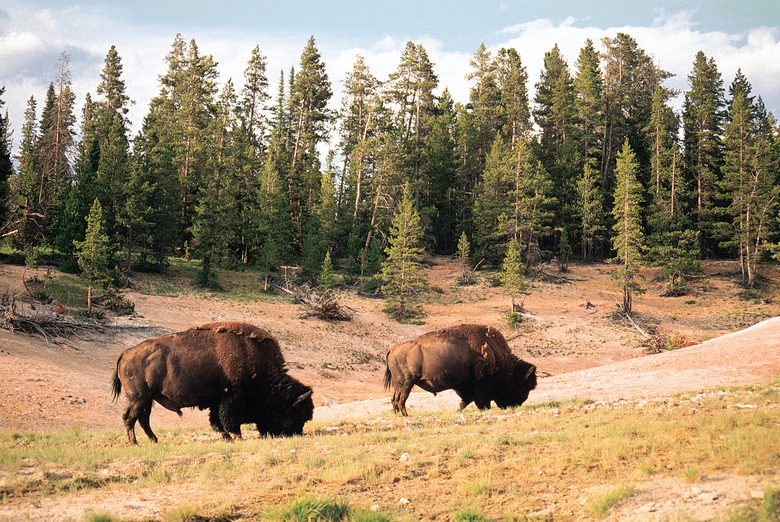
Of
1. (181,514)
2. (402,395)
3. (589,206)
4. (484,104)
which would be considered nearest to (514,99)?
(484,104)

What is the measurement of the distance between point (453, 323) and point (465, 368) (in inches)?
1119

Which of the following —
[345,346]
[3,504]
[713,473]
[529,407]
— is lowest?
[345,346]

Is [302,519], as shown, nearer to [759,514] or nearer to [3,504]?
[3,504]

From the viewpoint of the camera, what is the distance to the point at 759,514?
4.98 metres

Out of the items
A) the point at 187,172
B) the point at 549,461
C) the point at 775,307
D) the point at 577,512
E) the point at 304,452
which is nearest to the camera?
the point at 577,512

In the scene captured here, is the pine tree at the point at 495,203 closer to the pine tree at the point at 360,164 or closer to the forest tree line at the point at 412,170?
the forest tree line at the point at 412,170

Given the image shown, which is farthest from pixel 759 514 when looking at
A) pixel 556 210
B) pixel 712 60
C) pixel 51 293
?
pixel 712 60

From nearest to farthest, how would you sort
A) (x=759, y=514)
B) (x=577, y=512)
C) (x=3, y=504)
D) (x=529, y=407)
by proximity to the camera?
(x=759, y=514) < (x=577, y=512) < (x=3, y=504) < (x=529, y=407)

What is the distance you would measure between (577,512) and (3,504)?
6.83 meters

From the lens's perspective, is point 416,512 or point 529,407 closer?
point 416,512

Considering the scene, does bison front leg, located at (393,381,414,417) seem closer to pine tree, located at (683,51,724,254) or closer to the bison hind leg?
the bison hind leg

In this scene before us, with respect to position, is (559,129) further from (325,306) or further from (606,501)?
(606,501)

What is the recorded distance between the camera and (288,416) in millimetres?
10711

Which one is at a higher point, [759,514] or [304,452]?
[759,514]
